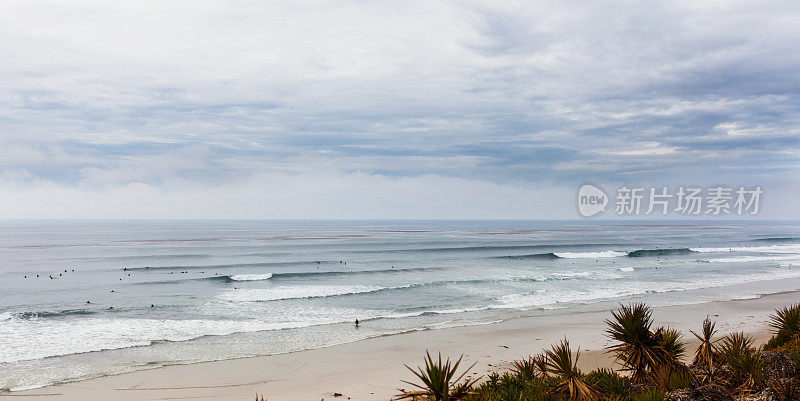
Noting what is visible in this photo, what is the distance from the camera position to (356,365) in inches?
565

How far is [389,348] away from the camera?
643 inches

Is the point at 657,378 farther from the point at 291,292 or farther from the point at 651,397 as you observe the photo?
the point at 291,292

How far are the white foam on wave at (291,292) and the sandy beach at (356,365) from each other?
11602 millimetres

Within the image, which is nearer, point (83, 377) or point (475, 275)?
point (83, 377)

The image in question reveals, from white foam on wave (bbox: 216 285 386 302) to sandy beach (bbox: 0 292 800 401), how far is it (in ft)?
38.1

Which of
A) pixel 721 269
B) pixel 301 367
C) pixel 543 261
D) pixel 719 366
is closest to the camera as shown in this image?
pixel 719 366

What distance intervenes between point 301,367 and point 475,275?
968 inches

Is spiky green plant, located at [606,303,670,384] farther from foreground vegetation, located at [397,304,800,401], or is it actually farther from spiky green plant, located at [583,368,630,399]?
spiky green plant, located at [583,368,630,399]

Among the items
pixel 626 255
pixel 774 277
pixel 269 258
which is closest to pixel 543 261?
pixel 626 255

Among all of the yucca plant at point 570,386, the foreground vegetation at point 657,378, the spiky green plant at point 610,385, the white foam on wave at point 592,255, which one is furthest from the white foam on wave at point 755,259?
the yucca plant at point 570,386

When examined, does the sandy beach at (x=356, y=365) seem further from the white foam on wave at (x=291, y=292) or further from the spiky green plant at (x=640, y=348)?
the white foam on wave at (x=291, y=292)

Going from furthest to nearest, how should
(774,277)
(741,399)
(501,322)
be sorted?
(774,277)
(501,322)
(741,399)

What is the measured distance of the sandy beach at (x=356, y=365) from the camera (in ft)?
39.1

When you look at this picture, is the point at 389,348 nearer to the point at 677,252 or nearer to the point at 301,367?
the point at 301,367
